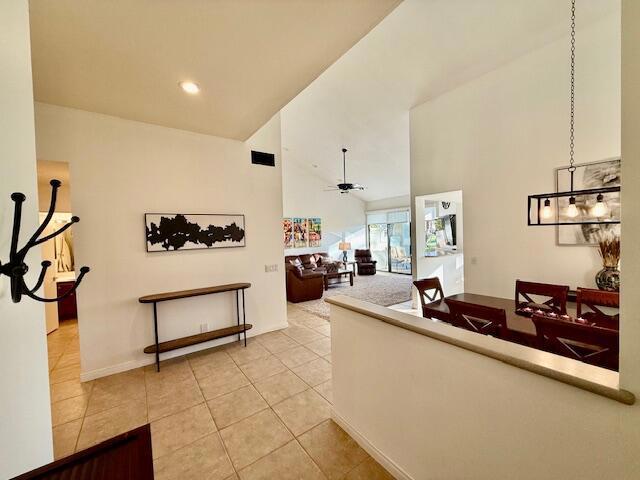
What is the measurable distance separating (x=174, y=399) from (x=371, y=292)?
199 inches

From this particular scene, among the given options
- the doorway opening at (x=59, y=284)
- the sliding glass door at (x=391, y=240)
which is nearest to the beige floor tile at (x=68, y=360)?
the doorway opening at (x=59, y=284)

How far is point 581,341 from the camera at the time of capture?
144cm

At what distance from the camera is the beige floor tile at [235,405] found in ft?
6.93

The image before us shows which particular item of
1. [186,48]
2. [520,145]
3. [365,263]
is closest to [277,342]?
[186,48]

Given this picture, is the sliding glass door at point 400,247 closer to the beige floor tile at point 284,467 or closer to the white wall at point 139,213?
the white wall at point 139,213

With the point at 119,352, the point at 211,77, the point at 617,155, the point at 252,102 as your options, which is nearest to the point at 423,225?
the point at 617,155

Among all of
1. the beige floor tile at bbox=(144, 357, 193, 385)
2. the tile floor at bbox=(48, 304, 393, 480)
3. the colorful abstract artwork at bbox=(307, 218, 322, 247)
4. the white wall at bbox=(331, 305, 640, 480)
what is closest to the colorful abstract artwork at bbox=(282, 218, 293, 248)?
the colorful abstract artwork at bbox=(307, 218, 322, 247)

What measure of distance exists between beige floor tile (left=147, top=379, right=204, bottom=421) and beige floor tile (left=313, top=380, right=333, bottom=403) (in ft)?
3.59

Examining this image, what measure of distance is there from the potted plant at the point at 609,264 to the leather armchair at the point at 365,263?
6869 mm

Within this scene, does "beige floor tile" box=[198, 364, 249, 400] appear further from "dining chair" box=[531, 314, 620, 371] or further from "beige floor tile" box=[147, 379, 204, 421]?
"dining chair" box=[531, 314, 620, 371]

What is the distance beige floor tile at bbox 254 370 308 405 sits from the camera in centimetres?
238

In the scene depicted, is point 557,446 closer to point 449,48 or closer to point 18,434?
point 18,434

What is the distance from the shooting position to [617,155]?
9.25ft

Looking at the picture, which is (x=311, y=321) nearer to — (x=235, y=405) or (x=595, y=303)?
(x=235, y=405)
